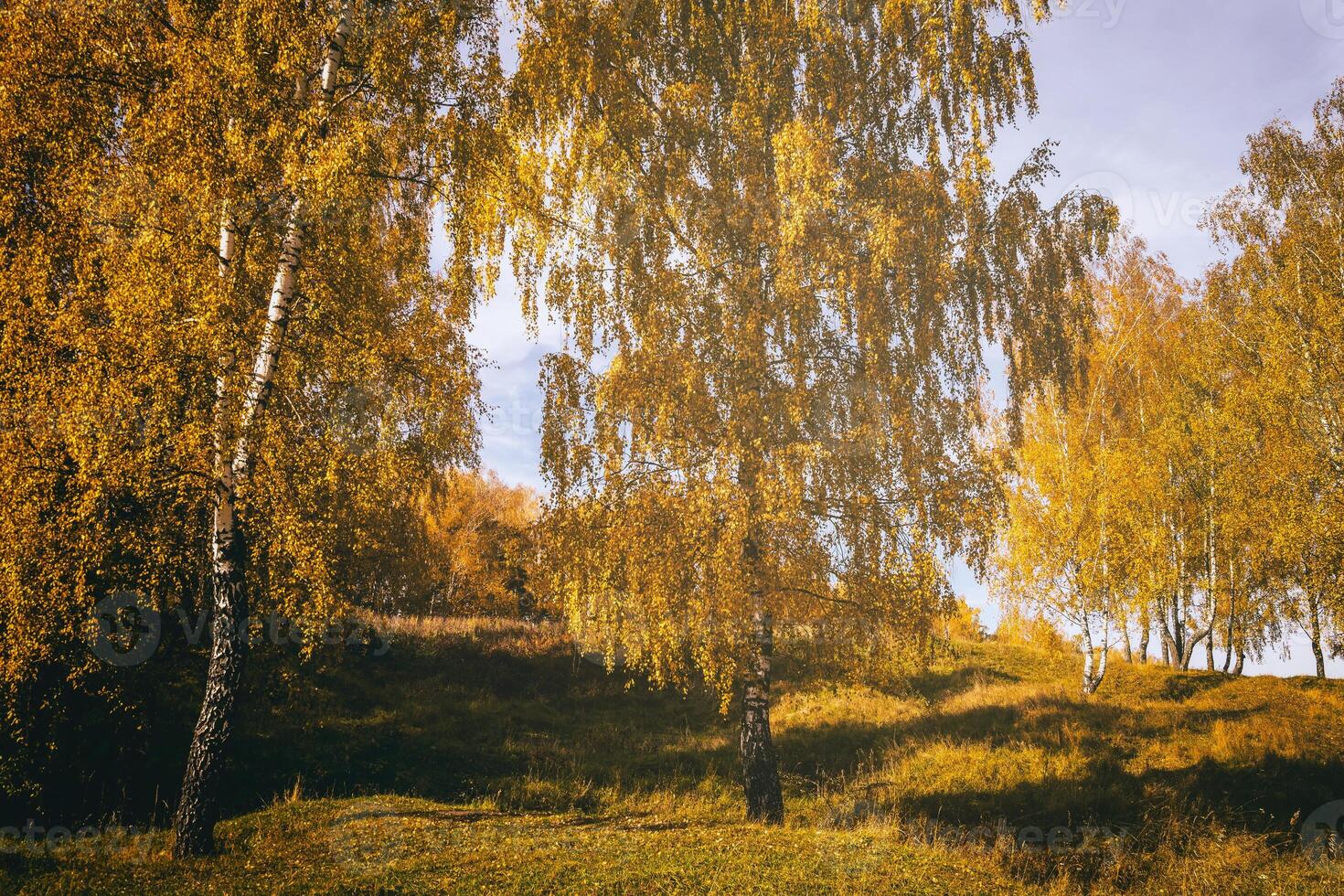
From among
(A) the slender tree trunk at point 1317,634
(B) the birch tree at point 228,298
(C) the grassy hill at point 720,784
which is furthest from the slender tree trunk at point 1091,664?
(B) the birch tree at point 228,298

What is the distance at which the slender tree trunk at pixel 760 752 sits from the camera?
34.6 feet

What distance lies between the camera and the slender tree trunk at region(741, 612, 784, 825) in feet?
34.6

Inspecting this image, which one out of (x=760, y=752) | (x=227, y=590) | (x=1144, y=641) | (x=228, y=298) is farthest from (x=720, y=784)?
(x=1144, y=641)

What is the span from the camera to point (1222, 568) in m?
22.2

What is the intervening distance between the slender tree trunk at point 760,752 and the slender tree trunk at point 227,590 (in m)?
7.23

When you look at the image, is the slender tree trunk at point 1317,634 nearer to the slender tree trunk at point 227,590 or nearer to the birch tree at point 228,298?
the birch tree at point 228,298

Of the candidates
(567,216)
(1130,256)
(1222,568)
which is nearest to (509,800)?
(567,216)

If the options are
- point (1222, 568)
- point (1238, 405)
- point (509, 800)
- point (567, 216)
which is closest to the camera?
point (567, 216)

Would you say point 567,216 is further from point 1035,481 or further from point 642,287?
point 1035,481

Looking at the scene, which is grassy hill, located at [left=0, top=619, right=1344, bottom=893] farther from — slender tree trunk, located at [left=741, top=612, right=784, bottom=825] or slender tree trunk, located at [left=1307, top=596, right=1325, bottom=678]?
slender tree trunk, located at [left=1307, top=596, right=1325, bottom=678]

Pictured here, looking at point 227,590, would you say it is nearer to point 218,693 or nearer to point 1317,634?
point 218,693

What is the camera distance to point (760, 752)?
1062 centimetres

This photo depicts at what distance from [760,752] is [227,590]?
8098 mm

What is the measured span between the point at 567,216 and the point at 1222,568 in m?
24.8
